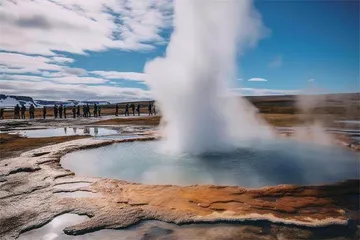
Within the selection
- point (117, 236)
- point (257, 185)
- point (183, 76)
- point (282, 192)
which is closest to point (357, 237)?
point (282, 192)

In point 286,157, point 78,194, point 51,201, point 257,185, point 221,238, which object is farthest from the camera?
point 286,157

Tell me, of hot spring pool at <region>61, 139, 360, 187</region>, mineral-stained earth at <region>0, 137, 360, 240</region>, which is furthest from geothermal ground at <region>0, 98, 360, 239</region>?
hot spring pool at <region>61, 139, 360, 187</region>

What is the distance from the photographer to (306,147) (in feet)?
39.3

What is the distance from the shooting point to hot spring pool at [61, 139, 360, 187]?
7238mm

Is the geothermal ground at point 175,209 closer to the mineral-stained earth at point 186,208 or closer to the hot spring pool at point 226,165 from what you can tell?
the mineral-stained earth at point 186,208

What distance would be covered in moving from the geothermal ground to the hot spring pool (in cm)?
75

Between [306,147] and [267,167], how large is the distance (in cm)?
455

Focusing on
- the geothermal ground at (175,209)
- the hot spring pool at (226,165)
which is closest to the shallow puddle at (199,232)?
the geothermal ground at (175,209)

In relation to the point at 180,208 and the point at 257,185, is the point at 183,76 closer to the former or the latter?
the point at 257,185

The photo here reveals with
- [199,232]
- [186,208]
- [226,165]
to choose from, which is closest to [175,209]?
[186,208]

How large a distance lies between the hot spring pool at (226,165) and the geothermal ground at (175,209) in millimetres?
746

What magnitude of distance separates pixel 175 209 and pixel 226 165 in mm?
3747

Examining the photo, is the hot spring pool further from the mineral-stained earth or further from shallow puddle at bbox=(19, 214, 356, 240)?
shallow puddle at bbox=(19, 214, 356, 240)

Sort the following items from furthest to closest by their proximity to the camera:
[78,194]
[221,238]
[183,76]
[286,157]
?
[183,76] → [286,157] → [78,194] → [221,238]
